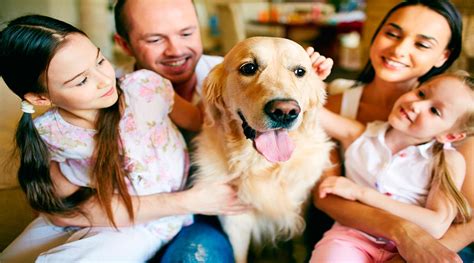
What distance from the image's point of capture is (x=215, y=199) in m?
1.25

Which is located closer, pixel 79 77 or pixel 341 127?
pixel 79 77

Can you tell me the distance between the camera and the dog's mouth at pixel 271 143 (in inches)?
41.9

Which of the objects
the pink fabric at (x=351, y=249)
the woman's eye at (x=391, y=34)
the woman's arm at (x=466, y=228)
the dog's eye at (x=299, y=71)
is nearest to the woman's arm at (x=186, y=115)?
the dog's eye at (x=299, y=71)

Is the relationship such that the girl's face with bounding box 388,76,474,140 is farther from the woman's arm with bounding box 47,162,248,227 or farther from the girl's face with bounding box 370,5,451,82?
the woman's arm with bounding box 47,162,248,227

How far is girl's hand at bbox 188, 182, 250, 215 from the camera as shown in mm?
1216

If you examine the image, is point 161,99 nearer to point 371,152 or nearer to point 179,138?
point 179,138

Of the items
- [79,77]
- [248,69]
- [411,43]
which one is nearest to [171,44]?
[248,69]

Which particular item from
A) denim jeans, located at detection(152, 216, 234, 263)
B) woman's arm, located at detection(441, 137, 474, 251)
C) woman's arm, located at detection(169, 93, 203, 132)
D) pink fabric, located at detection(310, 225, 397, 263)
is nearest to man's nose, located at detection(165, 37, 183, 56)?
woman's arm, located at detection(169, 93, 203, 132)

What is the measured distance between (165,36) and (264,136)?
1.96 feet

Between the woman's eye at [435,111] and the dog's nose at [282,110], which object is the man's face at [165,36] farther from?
the woman's eye at [435,111]

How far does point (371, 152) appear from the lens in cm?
125

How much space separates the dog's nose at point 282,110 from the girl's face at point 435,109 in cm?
44

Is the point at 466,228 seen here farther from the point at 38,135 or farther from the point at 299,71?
the point at 38,135

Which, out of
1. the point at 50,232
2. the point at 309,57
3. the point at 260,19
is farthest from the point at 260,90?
the point at 260,19
